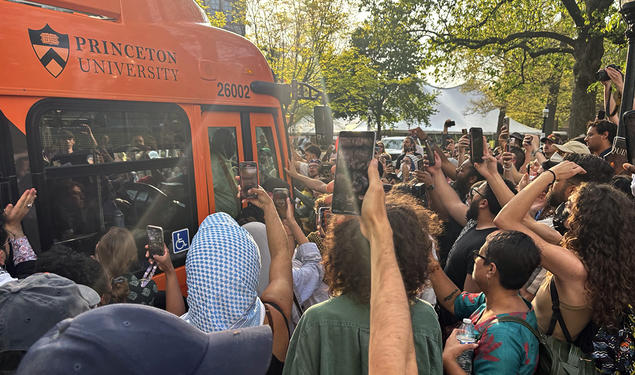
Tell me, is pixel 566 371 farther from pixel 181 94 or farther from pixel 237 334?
pixel 181 94

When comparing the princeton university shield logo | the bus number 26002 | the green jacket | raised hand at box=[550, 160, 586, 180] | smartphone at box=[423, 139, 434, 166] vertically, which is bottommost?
the green jacket

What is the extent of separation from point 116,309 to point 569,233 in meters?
2.26

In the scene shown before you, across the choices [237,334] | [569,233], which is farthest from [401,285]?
[569,233]

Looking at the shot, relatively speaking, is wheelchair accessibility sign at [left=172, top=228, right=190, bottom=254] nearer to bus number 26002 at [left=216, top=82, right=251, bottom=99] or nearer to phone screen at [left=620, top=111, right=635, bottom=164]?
bus number 26002 at [left=216, top=82, right=251, bottom=99]

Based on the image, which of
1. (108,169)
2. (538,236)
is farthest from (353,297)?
(108,169)

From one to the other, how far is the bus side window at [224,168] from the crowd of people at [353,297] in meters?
1.16

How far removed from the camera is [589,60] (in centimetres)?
1264

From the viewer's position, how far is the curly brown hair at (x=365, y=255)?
157 cm

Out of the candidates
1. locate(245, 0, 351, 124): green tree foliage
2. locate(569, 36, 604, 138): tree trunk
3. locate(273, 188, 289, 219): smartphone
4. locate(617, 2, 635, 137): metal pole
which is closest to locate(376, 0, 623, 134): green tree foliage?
locate(569, 36, 604, 138): tree trunk

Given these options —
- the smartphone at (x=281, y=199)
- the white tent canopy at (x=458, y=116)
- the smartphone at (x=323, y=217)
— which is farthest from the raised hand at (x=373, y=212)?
the white tent canopy at (x=458, y=116)

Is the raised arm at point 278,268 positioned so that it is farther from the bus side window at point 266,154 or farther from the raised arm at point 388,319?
the bus side window at point 266,154

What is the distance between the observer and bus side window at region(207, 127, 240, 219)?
412 cm

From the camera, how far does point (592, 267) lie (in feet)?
6.70

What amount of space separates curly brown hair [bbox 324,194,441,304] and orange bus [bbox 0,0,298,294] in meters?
2.30
